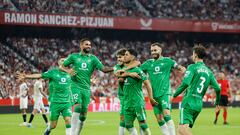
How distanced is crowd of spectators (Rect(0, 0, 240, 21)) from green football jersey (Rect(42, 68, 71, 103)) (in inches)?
982

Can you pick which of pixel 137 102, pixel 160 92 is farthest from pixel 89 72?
pixel 137 102

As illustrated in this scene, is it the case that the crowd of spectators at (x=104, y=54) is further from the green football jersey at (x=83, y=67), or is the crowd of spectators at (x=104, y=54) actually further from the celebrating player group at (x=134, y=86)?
the green football jersey at (x=83, y=67)

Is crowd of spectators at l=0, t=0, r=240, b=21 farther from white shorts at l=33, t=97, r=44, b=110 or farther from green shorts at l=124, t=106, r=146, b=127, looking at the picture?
green shorts at l=124, t=106, r=146, b=127

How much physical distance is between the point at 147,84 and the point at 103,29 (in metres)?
35.1

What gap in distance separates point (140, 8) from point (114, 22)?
368cm

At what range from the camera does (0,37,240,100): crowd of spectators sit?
42.0 meters

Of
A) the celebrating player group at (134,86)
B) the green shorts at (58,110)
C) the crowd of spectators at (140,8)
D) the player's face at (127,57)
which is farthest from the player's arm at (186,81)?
the crowd of spectators at (140,8)

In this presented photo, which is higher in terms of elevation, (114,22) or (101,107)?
(114,22)

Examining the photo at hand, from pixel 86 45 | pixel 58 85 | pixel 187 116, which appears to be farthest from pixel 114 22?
pixel 187 116

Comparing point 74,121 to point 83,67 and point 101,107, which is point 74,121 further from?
point 101,107

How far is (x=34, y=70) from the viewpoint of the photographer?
42.0m

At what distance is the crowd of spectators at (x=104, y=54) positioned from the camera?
1652 inches

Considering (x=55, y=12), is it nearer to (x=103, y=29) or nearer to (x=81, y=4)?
(x=81, y=4)

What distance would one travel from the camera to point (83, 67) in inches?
677
